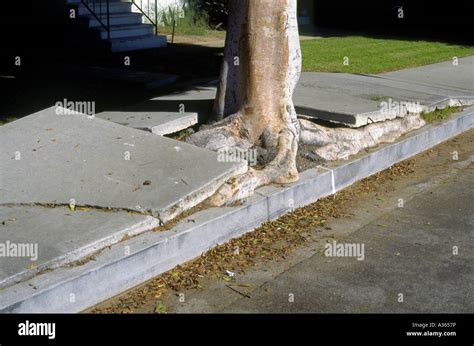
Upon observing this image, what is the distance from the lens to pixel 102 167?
649cm

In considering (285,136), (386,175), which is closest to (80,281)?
(285,136)

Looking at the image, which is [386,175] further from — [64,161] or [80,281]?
[80,281]

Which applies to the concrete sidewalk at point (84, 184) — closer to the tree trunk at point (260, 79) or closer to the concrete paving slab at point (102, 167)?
the concrete paving slab at point (102, 167)

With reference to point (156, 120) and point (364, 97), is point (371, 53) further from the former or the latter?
point (156, 120)

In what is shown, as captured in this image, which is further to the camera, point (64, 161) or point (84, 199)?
point (64, 161)

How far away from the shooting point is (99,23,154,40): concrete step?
588 inches

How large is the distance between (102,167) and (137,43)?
9.01 metres

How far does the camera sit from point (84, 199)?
5930 millimetres

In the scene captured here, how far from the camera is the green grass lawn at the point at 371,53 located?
13.6 m

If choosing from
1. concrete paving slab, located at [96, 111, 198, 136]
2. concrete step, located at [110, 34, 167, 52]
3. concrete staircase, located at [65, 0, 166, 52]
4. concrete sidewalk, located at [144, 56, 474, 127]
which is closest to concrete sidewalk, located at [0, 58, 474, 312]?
concrete paving slab, located at [96, 111, 198, 136]

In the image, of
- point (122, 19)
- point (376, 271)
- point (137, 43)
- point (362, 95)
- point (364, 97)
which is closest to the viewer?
point (376, 271)

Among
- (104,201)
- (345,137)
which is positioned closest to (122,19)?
(345,137)
